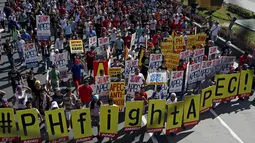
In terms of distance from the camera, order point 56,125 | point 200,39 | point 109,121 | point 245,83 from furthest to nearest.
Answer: point 200,39 → point 245,83 → point 109,121 → point 56,125

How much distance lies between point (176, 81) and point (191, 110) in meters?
2.09

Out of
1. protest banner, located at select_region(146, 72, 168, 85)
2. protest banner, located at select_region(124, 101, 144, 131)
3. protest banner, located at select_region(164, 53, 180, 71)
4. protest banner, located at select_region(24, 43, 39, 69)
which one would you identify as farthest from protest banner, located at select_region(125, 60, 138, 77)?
protest banner, located at select_region(24, 43, 39, 69)

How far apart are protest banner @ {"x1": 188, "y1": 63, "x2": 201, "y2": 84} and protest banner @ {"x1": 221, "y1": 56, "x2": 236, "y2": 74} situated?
1585 mm

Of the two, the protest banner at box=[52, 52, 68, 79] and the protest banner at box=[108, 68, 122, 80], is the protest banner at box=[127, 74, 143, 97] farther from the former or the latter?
the protest banner at box=[52, 52, 68, 79]

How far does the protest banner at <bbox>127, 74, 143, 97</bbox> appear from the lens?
1360 cm

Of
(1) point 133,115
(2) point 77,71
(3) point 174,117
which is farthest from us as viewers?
(2) point 77,71

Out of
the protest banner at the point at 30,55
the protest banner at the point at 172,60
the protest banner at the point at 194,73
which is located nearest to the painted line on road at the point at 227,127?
the protest banner at the point at 194,73

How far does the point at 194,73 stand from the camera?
576 inches

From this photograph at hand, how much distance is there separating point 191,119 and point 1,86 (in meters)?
8.88

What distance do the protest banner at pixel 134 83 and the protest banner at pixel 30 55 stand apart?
5.52 metres

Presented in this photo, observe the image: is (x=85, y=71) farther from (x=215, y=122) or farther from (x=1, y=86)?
(x=215, y=122)

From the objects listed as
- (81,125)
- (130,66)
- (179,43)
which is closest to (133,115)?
(81,125)

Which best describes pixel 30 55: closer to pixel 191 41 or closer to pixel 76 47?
pixel 76 47

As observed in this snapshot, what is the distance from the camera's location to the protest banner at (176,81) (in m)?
13.8
